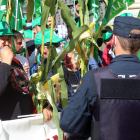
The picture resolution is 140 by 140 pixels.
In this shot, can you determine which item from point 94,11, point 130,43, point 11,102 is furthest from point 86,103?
point 94,11

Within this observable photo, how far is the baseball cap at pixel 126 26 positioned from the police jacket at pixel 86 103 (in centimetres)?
14

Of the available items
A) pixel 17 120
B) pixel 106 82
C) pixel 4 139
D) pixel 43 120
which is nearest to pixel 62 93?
pixel 43 120

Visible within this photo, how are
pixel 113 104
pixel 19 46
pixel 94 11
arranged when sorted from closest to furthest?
pixel 113 104, pixel 19 46, pixel 94 11

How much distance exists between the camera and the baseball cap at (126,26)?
5.68ft

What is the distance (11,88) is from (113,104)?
936 mm

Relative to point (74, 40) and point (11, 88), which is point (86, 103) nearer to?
point (74, 40)

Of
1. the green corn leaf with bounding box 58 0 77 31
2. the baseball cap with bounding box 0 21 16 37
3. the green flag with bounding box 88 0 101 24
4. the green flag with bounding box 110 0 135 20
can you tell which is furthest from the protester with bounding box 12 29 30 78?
the green flag with bounding box 110 0 135 20

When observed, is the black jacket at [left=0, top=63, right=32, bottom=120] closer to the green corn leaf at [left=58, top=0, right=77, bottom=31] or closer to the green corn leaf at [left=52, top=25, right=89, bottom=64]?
the green corn leaf at [left=52, top=25, right=89, bottom=64]

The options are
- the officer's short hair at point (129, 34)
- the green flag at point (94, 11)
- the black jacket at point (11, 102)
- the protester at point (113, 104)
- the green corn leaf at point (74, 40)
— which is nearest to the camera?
the protester at point (113, 104)

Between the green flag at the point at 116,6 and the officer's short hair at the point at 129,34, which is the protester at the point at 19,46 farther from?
the officer's short hair at the point at 129,34

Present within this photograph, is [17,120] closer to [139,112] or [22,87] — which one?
[22,87]

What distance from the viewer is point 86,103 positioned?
5.39 ft

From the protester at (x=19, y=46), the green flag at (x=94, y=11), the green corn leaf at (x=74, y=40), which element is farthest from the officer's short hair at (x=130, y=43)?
the protester at (x=19, y=46)

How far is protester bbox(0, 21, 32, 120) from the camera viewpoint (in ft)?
6.86
